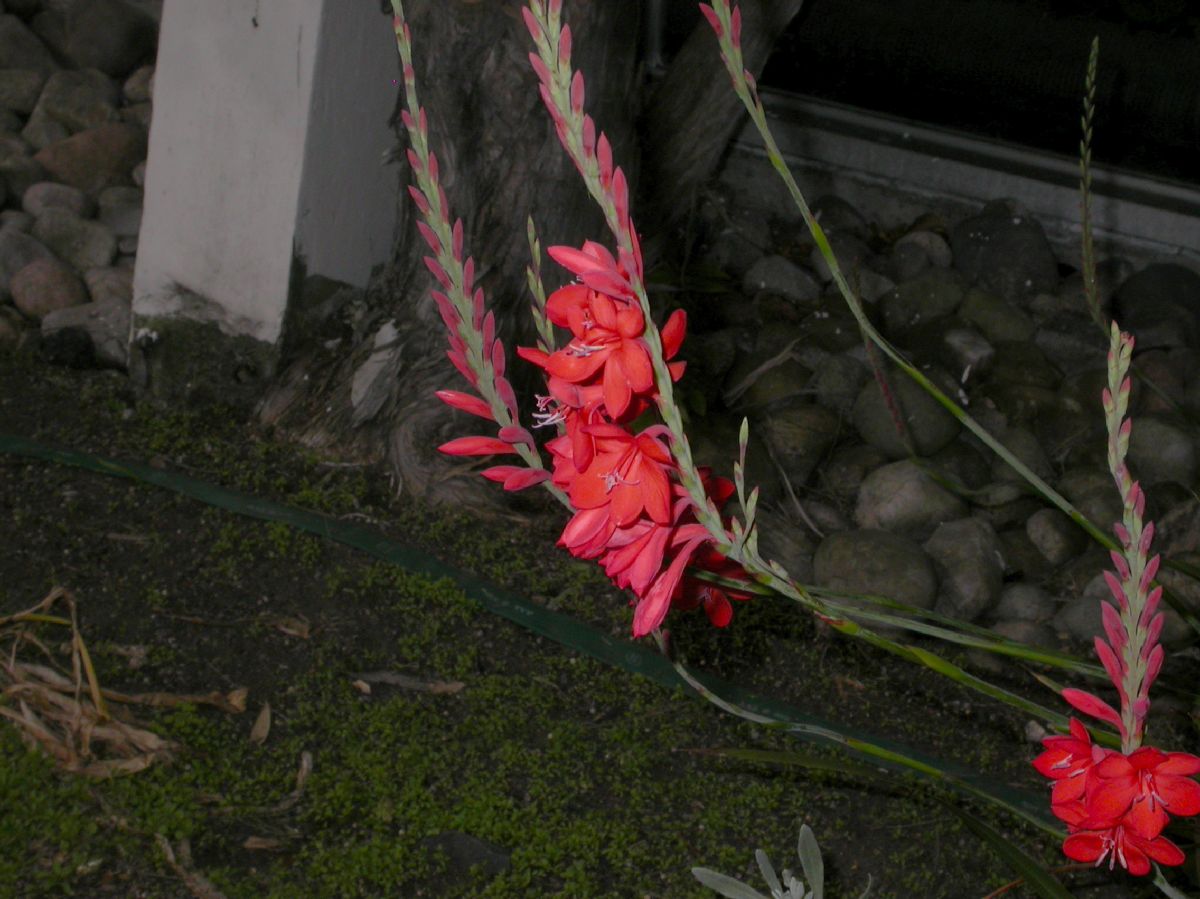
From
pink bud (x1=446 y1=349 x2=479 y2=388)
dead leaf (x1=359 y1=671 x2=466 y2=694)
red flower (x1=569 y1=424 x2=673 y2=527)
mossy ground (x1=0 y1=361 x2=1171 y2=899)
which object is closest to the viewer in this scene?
red flower (x1=569 y1=424 x2=673 y2=527)

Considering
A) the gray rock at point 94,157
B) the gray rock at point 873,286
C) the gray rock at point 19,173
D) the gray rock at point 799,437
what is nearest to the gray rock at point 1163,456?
the gray rock at point 799,437

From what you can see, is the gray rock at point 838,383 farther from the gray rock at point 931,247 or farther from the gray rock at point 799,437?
the gray rock at point 931,247

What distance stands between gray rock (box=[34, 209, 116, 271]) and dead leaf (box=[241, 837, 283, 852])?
237 centimetres

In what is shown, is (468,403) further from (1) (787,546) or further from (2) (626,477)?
(1) (787,546)

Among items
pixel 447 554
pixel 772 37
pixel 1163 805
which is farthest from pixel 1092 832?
pixel 772 37

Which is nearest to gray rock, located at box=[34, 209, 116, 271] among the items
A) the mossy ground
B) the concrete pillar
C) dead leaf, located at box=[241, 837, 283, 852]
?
the concrete pillar

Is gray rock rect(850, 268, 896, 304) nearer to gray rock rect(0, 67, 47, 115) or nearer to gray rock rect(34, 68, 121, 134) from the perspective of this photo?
gray rock rect(34, 68, 121, 134)

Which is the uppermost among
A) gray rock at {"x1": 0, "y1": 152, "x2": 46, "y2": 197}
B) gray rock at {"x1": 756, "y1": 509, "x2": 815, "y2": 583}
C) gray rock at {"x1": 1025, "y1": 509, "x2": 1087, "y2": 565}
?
gray rock at {"x1": 0, "y1": 152, "x2": 46, "y2": 197}

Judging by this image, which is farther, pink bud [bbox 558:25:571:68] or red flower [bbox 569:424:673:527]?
red flower [bbox 569:424:673:527]

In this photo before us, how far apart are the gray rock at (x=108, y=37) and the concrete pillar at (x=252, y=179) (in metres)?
2.15

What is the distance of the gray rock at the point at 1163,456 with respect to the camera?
3.32m

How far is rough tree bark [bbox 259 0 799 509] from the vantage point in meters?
2.60

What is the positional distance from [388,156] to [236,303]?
53 centimetres

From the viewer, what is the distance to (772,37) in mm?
2990
